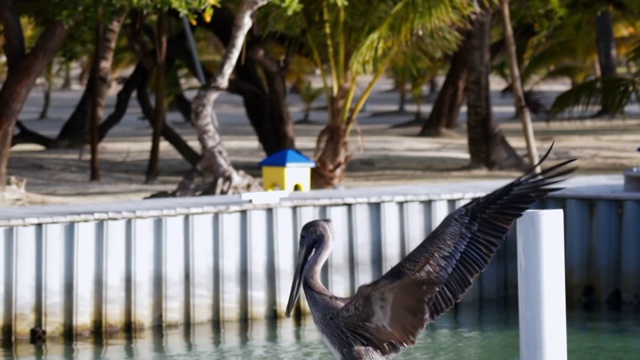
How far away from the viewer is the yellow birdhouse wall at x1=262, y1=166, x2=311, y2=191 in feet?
47.0

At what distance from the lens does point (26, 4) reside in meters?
20.3

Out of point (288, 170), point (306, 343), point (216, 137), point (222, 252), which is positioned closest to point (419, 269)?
point (306, 343)

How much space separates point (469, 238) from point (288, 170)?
7179 millimetres

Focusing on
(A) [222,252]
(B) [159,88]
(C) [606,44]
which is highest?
(C) [606,44]

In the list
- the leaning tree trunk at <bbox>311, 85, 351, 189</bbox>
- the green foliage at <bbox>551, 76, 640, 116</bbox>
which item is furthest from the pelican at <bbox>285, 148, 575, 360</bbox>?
the green foliage at <bbox>551, 76, 640, 116</bbox>

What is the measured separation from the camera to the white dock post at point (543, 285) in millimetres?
6047

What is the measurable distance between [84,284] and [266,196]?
1.91m

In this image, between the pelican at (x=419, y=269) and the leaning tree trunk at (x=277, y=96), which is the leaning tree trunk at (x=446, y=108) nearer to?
the leaning tree trunk at (x=277, y=96)

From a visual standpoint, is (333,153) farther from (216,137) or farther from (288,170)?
(288,170)

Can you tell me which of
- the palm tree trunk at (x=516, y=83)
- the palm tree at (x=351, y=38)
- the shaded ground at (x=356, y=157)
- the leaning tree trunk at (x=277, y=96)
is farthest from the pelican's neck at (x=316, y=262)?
the leaning tree trunk at (x=277, y=96)

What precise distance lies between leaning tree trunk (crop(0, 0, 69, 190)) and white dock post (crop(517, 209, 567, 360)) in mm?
11919

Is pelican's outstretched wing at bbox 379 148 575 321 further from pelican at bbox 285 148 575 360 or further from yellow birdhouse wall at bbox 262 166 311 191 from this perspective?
yellow birdhouse wall at bbox 262 166 311 191

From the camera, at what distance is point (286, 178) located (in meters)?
14.3

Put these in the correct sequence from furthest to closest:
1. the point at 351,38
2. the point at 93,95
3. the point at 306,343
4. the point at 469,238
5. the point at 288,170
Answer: the point at 93,95, the point at 351,38, the point at 288,170, the point at 306,343, the point at 469,238
